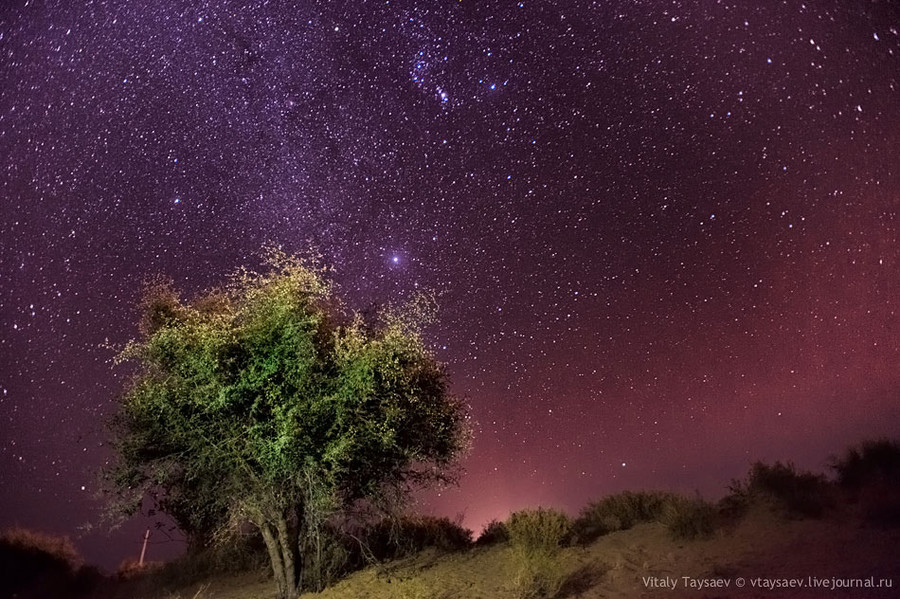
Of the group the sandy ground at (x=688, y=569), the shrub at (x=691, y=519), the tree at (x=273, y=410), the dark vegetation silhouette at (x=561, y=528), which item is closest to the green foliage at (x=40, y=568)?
the dark vegetation silhouette at (x=561, y=528)

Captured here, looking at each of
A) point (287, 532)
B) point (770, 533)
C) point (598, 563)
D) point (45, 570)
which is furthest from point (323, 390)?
point (45, 570)

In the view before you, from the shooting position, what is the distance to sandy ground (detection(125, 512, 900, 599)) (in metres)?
11.0

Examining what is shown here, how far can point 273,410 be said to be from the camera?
38.7 ft

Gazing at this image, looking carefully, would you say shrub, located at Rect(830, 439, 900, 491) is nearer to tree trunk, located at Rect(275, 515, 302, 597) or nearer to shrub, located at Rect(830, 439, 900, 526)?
shrub, located at Rect(830, 439, 900, 526)

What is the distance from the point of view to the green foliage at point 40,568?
2614cm

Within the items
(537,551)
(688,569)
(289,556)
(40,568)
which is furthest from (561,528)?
(40,568)

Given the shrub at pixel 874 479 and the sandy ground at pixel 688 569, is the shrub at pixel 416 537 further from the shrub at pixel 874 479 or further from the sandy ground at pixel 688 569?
the shrub at pixel 874 479

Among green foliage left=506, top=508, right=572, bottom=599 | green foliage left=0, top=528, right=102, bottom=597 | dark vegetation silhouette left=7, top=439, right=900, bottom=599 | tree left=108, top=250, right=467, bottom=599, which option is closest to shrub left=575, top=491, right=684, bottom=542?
dark vegetation silhouette left=7, top=439, right=900, bottom=599

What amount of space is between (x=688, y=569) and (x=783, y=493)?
6071 mm

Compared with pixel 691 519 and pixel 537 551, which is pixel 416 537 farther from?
pixel 691 519

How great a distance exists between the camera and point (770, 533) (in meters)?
14.8

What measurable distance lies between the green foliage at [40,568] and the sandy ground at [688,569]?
47.3 feet

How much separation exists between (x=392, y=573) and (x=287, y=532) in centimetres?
313

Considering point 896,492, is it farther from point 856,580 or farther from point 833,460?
point 856,580
